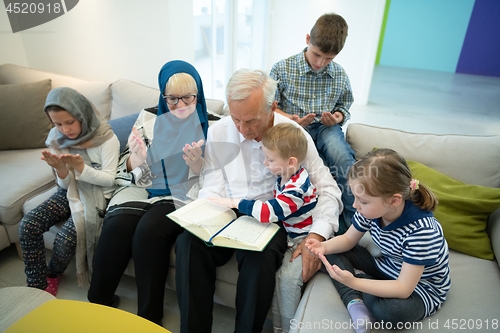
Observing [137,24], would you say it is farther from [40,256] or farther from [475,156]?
[475,156]

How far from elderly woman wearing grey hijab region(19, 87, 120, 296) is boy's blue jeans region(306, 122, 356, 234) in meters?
1.18

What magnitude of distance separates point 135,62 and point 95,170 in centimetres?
149

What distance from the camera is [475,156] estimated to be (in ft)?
5.41

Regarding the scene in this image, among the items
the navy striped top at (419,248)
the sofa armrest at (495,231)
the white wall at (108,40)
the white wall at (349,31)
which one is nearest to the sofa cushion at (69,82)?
the white wall at (108,40)

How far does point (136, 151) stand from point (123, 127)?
35 cm

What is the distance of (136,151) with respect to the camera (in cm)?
165

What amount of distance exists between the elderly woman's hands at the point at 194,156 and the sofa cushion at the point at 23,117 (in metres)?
1.26

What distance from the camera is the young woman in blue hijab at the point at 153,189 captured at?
141cm

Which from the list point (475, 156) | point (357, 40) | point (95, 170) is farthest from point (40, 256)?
point (357, 40)

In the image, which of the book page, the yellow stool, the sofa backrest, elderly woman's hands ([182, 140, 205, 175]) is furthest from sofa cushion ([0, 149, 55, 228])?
the sofa backrest

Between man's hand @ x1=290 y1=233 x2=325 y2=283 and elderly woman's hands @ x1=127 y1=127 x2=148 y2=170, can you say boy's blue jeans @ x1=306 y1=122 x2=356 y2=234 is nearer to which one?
man's hand @ x1=290 y1=233 x2=325 y2=283

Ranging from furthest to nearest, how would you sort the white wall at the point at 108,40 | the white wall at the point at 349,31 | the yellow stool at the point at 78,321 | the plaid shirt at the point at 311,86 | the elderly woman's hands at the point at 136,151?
1. the white wall at the point at 349,31
2. the white wall at the point at 108,40
3. the plaid shirt at the point at 311,86
4. the elderly woman's hands at the point at 136,151
5. the yellow stool at the point at 78,321

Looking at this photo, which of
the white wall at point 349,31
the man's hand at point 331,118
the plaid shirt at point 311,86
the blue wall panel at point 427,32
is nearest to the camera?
the man's hand at point 331,118

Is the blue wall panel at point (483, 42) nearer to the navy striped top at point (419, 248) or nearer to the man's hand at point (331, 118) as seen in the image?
the man's hand at point (331, 118)
